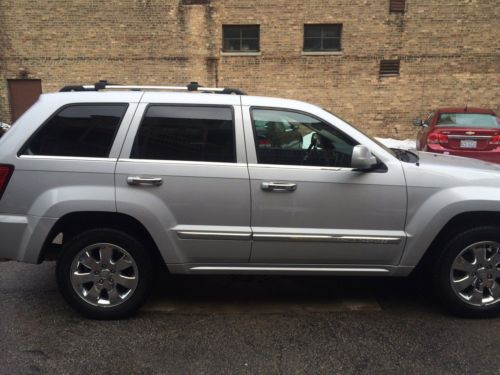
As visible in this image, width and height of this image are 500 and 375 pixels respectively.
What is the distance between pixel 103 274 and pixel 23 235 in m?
0.67

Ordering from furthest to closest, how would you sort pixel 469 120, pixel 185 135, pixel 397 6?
pixel 397 6 → pixel 469 120 → pixel 185 135

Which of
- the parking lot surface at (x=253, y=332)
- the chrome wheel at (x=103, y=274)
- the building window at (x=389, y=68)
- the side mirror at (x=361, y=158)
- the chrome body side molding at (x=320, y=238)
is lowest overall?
the parking lot surface at (x=253, y=332)

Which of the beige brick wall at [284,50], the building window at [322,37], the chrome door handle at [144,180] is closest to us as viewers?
the chrome door handle at [144,180]

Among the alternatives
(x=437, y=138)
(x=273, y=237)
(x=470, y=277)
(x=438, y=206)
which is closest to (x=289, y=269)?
(x=273, y=237)

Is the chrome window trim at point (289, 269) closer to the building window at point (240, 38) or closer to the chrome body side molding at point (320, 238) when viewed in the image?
the chrome body side molding at point (320, 238)

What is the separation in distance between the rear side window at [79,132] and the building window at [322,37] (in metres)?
13.7

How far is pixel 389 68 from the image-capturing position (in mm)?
15953

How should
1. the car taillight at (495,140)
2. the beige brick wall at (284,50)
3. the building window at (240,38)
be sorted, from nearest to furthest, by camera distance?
the car taillight at (495,140), the beige brick wall at (284,50), the building window at (240,38)

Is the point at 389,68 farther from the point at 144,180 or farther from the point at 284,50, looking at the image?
the point at 144,180

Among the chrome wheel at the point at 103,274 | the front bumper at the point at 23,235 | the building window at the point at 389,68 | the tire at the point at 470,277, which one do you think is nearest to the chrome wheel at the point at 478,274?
the tire at the point at 470,277

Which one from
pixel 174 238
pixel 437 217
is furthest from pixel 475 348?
pixel 174 238

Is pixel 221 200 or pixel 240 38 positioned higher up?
pixel 240 38

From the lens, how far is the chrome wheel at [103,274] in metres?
3.42

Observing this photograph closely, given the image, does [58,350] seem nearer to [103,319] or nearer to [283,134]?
[103,319]
